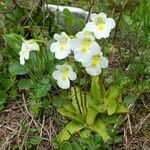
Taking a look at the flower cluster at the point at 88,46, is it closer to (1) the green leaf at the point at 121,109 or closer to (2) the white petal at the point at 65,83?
(2) the white petal at the point at 65,83

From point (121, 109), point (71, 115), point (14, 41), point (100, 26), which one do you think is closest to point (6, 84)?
point (14, 41)

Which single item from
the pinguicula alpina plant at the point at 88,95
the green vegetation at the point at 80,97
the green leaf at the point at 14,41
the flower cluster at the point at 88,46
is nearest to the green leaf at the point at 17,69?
the green vegetation at the point at 80,97

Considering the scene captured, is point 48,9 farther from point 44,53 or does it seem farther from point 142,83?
point 142,83

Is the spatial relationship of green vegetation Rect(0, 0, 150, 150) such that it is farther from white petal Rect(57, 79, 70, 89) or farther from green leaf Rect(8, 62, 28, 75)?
white petal Rect(57, 79, 70, 89)

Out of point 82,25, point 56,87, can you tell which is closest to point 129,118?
point 56,87

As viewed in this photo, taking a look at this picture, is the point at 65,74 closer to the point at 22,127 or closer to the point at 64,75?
the point at 64,75

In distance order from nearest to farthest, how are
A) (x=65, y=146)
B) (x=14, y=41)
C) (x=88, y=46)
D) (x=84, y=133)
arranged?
(x=88, y=46) → (x=65, y=146) → (x=84, y=133) → (x=14, y=41)

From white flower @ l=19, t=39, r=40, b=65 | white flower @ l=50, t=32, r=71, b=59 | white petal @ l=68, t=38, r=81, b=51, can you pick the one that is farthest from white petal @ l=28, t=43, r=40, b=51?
white petal @ l=68, t=38, r=81, b=51
